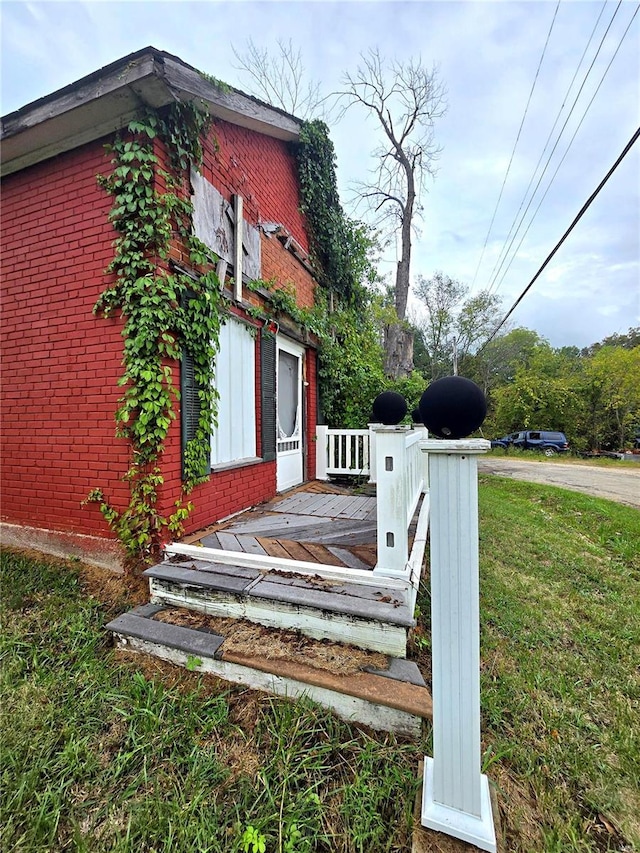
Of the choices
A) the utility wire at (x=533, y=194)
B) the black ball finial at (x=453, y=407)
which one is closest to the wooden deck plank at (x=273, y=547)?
the black ball finial at (x=453, y=407)

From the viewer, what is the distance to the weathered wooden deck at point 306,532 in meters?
2.72

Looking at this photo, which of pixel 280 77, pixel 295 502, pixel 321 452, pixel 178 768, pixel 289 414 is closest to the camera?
pixel 178 768

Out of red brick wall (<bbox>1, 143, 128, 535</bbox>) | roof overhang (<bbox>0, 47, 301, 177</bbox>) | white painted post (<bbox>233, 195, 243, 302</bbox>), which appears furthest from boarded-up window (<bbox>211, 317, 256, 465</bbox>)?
roof overhang (<bbox>0, 47, 301, 177</bbox>)

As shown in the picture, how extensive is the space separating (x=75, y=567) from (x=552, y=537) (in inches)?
217

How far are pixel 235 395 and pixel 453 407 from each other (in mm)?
2952

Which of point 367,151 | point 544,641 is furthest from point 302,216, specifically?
point 367,151

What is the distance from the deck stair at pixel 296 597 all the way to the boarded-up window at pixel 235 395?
49.7 inches

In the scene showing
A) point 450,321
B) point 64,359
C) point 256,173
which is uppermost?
point 450,321

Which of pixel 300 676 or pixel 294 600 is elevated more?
pixel 294 600

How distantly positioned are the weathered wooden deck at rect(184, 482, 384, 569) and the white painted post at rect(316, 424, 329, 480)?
1.49 meters

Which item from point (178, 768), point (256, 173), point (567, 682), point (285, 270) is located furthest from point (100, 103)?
point (567, 682)

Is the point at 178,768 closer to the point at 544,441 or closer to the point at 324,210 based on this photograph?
the point at 324,210

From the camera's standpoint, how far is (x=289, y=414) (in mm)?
5441

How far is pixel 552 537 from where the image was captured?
476 cm
